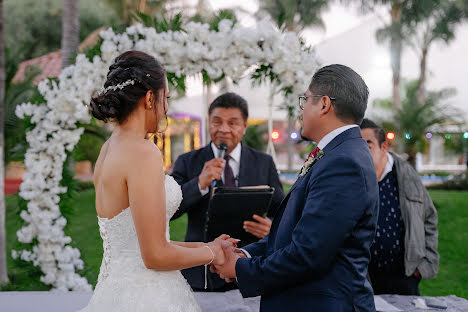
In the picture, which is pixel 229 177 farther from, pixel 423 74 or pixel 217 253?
pixel 423 74

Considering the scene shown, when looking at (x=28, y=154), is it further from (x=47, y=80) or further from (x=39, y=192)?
(x=47, y=80)

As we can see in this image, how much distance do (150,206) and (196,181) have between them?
1555 millimetres

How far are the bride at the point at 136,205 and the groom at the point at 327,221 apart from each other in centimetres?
38

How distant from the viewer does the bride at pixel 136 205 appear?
6.94 feet

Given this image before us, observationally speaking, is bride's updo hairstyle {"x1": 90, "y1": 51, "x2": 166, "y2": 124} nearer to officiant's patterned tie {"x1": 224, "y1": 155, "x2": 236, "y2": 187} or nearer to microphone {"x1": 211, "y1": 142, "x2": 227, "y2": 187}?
microphone {"x1": 211, "y1": 142, "x2": 227, "y2": 187}

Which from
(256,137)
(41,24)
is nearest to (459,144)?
(256,137)

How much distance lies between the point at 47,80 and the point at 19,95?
456 centimetres

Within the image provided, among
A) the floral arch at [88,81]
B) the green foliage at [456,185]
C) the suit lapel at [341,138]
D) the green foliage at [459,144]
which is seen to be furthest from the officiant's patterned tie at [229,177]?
the green foliage at [459,144]

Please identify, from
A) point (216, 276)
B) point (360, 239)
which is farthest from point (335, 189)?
point (216, 276)

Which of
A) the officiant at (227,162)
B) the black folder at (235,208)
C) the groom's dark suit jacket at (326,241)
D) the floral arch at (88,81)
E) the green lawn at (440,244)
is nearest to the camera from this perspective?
the groom's dark suit jacket at (326,241)

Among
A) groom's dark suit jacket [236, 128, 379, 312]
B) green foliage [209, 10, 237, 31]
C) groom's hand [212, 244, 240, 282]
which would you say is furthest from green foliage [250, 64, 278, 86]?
groom's dark suit jacket [236, 128, 379, 312]

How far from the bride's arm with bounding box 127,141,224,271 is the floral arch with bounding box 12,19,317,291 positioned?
2.78 metres

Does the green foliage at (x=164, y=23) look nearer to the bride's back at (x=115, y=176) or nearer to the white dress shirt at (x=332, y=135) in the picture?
the bride's back at (x=115, y=176)

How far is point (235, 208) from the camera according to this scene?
3406mm
